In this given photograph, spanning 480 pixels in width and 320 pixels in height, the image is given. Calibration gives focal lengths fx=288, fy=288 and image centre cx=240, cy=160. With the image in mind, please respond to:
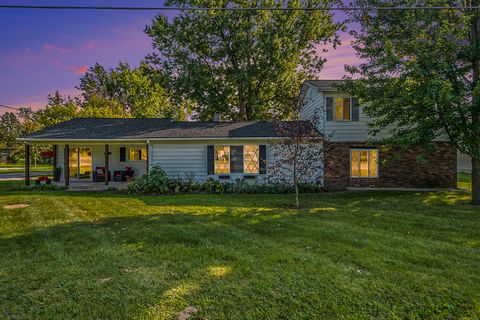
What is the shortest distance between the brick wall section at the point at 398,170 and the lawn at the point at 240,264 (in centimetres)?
576

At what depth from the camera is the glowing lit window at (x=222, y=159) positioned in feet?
49.2

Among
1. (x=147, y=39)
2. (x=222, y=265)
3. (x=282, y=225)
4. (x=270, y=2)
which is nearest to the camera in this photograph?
(x=222, y=265)

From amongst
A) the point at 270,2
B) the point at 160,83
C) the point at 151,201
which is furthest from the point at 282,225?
the point at 270,2

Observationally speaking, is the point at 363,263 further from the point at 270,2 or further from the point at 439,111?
the point at 270,2

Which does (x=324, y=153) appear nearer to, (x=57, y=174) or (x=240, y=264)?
(x=240, y=264)

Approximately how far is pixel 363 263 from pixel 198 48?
21.8 metres

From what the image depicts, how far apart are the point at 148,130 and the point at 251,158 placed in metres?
6.31

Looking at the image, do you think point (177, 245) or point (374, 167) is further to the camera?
point (374, 167)

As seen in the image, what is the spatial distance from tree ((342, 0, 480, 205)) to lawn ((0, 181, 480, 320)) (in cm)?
285

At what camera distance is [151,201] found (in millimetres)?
11195

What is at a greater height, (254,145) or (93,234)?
(254,145)

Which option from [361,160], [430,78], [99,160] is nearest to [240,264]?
[430,78]

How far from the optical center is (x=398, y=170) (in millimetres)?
14719

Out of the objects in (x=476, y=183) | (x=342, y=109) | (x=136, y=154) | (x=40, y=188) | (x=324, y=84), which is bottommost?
(x=40, y=188)
